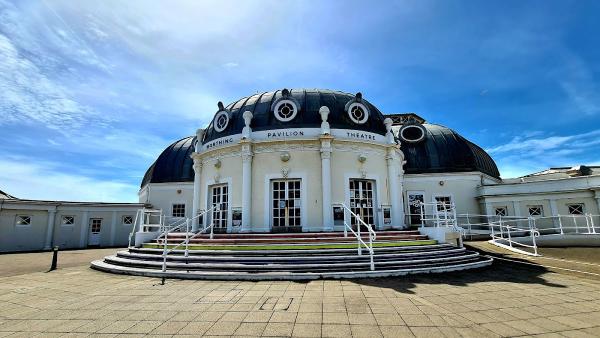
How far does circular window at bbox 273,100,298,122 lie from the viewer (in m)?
15.0

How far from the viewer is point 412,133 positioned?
25859 mm

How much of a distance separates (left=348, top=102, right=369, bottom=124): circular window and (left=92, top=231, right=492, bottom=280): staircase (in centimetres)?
646

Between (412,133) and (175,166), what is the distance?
21365 millimetres

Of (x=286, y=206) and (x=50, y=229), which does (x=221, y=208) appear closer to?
(x=286, y=206)

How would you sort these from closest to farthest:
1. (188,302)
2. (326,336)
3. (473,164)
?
(326,336) → (188,302) → (473,164)

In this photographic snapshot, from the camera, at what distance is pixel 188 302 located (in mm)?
6023

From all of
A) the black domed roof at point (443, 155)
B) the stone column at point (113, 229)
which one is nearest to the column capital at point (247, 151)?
the black domed roof at point (443, 155)

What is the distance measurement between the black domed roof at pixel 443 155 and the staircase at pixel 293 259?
13.8 m

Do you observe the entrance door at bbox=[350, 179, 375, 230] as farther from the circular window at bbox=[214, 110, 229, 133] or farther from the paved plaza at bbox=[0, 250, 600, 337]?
the circular window at bbox=[214, 110, 229, 133]

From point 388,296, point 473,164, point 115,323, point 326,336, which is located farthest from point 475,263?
point 473,164

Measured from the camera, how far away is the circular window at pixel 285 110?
49.3ft

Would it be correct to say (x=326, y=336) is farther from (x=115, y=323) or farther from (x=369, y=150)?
(x=369, y=150)

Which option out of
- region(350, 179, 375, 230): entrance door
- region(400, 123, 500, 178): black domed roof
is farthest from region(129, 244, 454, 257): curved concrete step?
region(400, 123, 500, 178): black domed roof

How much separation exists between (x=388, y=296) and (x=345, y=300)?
3.27 ft
